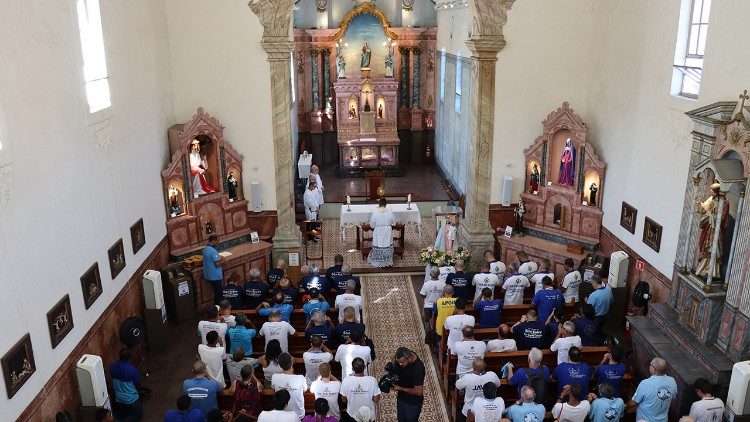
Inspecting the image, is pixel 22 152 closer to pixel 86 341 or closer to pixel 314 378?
pixel 86 341

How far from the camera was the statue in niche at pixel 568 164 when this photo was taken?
1350 centimetres

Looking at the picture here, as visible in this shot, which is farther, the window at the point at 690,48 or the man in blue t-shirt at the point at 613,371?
the window at the point at 690,48

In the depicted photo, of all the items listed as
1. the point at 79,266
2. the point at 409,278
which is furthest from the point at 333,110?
the point at 79,266

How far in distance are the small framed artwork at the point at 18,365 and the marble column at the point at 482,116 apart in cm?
980

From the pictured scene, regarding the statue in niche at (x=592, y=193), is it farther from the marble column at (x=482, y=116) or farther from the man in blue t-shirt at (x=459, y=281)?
the man in blue t-shirt at (x=459, y=281)

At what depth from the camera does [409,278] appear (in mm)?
14656

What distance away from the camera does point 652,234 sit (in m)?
11.1

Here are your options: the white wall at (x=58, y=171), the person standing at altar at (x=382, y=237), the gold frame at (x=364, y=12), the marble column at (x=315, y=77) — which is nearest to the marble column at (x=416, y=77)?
the gold frame at (x=364, y=12)

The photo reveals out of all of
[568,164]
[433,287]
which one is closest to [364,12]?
[568,164]

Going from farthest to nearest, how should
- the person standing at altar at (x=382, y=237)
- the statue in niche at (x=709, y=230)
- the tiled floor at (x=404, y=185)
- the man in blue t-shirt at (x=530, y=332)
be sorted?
the tiled floor at (x=404, y=185)
the person standing at altar at (x=382, y=237)
the man in blue t-shirt at (x=530, y=332)
the statue in niche at (x=709, y=230)

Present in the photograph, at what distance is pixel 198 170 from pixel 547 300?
26.1 ft

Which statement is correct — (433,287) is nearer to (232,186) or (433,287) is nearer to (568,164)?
(568,164)

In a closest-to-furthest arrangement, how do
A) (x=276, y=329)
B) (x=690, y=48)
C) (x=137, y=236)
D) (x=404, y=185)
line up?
(x=276, y=329)
(x=690, y=48)
(x=137, y=236)
(x=404, y=185)

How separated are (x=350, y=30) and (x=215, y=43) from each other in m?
12.2
